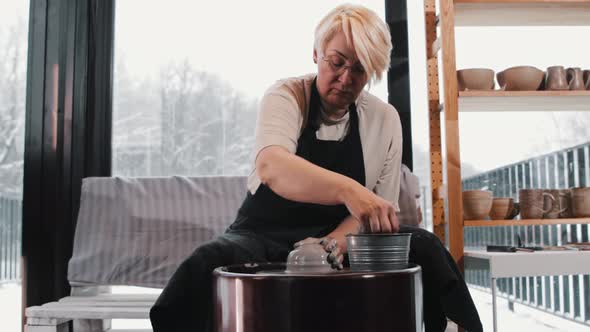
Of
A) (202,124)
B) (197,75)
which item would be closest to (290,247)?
(202,124)

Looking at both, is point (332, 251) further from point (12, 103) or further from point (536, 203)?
point (12, 103)

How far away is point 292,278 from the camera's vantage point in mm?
919

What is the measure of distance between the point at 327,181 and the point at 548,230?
1.85m

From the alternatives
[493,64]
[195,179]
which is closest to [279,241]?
[195,179]

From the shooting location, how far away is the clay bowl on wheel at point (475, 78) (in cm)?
234

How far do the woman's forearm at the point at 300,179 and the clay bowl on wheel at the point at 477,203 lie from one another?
3.69 feet

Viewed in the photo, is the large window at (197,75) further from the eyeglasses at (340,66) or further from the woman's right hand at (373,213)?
the woman's right hand at (373,213)

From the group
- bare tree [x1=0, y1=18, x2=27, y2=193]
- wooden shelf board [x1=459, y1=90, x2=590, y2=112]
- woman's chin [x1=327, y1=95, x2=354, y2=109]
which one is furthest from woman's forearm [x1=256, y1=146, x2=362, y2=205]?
bare tree [x1=0, y1=18, x2=27, y2=193]

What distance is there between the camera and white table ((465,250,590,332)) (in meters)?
1.99

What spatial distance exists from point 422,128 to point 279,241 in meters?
1.26

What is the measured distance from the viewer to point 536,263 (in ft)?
6.59

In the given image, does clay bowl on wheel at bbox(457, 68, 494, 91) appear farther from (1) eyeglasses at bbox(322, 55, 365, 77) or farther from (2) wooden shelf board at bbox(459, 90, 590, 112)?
(1) eyeglasses at bbox(322, 55, 365, 77)

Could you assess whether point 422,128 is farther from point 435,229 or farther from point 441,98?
point 435,229

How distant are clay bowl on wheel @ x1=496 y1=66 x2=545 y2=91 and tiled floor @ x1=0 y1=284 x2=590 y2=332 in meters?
1.01
